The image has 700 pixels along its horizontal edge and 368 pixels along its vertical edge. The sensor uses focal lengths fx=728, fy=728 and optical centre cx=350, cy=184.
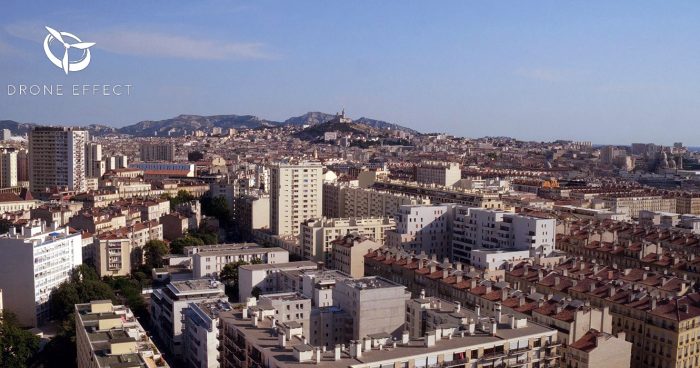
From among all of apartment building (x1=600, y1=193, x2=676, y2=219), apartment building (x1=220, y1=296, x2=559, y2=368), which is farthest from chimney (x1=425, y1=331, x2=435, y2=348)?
apartment building (x1=600, y1=193, x2=676, y2=219)

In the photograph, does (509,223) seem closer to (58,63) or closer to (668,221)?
(668,221)

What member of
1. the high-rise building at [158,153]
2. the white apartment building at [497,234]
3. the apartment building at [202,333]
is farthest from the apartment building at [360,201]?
the high-rise building at [158,153]

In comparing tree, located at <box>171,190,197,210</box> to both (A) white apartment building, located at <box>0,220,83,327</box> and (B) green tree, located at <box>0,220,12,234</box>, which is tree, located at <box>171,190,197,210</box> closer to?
(B) green tree, located at <box>0,220,12,234</box>

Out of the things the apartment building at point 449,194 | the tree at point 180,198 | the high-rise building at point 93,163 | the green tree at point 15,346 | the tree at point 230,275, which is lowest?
the green tree at point 15,346

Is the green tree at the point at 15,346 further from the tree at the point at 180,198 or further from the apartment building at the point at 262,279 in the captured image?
the tree at the point at 180,198

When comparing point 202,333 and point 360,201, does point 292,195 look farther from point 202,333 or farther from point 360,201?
point 202,333

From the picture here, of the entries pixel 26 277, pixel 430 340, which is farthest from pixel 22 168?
pixel 430 340
